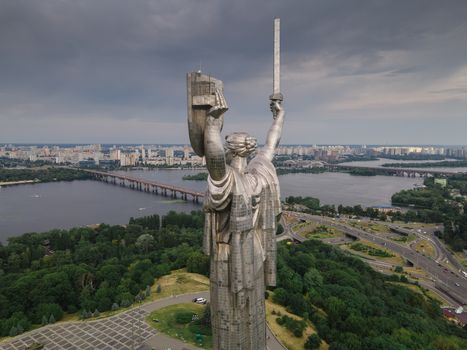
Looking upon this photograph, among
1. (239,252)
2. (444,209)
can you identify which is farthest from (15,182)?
(239,252)

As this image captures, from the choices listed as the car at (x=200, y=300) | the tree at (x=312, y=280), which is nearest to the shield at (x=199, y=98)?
the car at (x=200, y=300)

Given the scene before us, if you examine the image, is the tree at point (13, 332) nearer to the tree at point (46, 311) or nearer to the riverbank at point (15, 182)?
the tree at point (46, 311)

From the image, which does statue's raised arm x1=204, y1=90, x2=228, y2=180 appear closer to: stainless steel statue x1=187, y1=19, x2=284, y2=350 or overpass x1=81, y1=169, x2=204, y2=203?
stainless steel statue x1=187, y1=19, x2=284, y2=350

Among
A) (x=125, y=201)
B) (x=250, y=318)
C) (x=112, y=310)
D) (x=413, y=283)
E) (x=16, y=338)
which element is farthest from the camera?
(x=125, y=201)

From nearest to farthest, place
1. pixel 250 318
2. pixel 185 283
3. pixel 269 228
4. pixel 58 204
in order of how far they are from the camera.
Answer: pixel 250 318 → pixel 269 228 → pixel 185 283 → pixel 58 204

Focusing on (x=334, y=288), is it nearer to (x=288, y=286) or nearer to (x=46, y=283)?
(x=288, y=286)

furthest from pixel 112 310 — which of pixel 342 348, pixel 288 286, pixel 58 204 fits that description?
pixel 58 204

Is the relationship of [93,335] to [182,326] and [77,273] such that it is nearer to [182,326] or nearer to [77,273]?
[182,326]

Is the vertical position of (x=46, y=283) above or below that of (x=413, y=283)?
above
